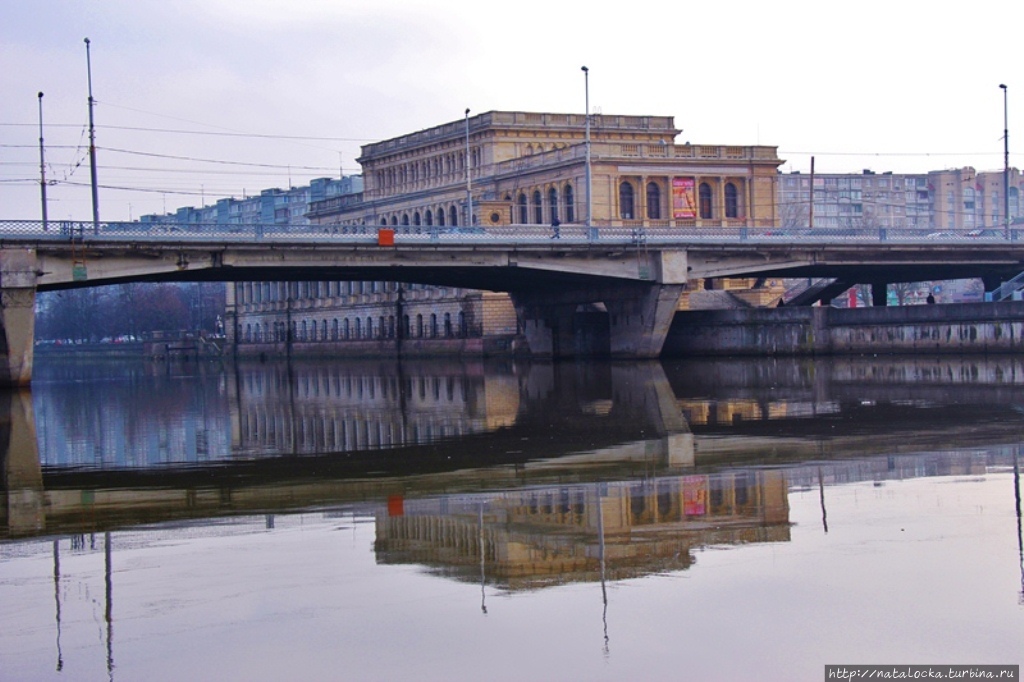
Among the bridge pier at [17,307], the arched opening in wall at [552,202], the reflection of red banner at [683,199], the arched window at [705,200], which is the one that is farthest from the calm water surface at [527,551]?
the arched opening in wall at [552,202]

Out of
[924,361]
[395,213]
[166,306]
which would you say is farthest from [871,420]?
[166,306]

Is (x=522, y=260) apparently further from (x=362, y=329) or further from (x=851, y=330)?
(x=362, y=329)

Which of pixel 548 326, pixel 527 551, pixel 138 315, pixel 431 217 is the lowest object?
pixel 527 551

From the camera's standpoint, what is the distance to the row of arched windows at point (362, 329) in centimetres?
11142

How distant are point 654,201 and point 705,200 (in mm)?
4407

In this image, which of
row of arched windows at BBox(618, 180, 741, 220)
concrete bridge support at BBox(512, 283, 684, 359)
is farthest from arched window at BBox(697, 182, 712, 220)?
concrete bridge support at BBox(512, 283, 684, 359)

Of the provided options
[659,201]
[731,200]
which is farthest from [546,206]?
[731,200]

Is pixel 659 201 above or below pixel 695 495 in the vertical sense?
above

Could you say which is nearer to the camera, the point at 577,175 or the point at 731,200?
the point at 577,175

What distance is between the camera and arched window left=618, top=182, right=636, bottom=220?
99725 millimetres

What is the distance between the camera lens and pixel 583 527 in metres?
15.3

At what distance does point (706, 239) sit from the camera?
70500mm

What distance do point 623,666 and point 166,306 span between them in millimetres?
183643

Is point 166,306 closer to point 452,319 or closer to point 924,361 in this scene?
point 452,319
